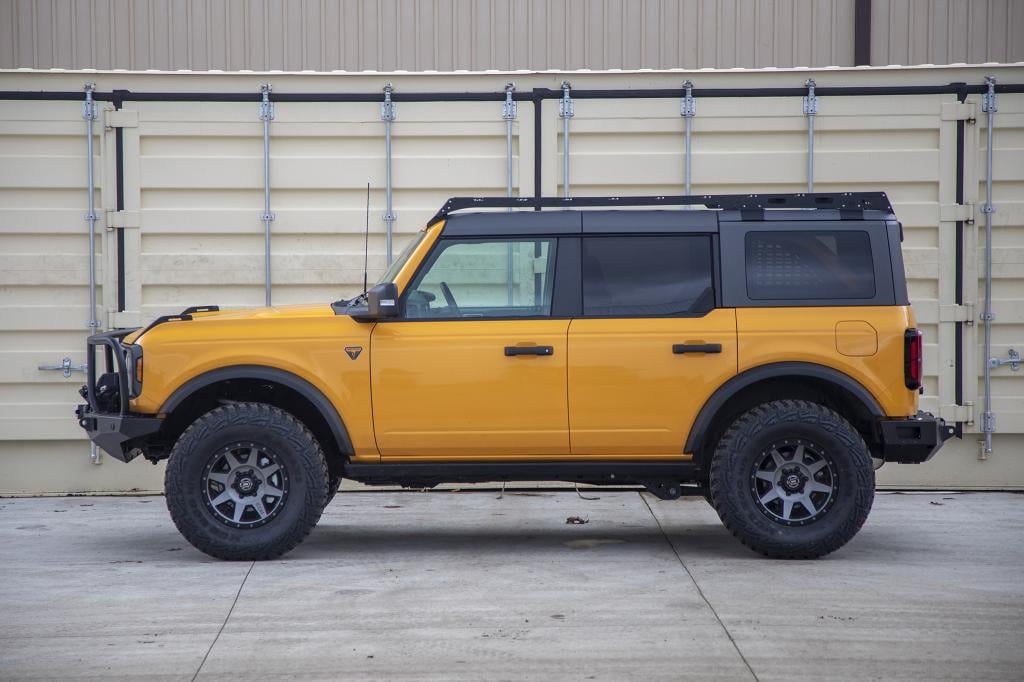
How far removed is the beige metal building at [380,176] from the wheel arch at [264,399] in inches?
82.7

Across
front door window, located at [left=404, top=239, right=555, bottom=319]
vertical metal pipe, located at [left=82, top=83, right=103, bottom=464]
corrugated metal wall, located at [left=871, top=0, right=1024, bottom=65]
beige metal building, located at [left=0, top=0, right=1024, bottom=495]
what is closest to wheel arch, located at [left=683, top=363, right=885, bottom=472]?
front door window, located at [left=404, top=239, right=555, bottom=319]

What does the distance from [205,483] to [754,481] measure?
9.61 feet

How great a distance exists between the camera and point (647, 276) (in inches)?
267

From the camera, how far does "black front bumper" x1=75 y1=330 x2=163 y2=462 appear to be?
21.6ft

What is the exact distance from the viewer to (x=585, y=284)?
674 centimetres

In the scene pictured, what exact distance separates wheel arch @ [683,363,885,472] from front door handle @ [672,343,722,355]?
0.20 metres

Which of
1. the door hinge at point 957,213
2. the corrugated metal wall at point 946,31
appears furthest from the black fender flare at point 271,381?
the corrugated metal wall at point 946,31

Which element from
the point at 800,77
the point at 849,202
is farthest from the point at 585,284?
the point at 800,77

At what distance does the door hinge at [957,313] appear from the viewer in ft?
29.0

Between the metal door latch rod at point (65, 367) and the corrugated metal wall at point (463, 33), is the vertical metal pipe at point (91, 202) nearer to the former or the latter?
the metal door latch rod at point (65, 367)

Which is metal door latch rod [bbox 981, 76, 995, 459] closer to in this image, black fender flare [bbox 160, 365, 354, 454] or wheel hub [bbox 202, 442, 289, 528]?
black fender flare [bbox 160, 365, 354, 454]

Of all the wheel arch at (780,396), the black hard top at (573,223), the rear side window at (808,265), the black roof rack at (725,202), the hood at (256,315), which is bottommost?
the wheel arch at (780,396)

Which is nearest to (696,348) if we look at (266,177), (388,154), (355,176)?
(388,154)

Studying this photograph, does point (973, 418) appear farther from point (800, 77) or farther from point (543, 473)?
point (543, 473)
